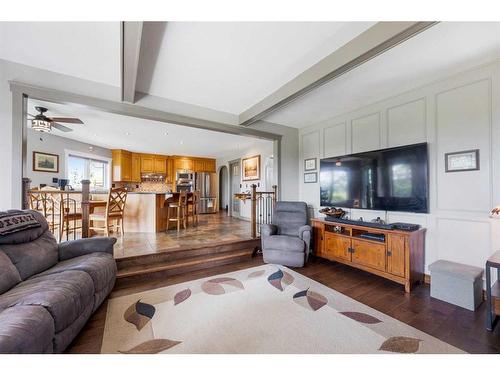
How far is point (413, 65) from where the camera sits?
2.28 meters

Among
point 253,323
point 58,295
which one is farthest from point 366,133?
point 58,295

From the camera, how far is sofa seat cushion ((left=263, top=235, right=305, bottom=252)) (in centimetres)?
316

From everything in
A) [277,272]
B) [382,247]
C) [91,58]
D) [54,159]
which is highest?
[91,58]

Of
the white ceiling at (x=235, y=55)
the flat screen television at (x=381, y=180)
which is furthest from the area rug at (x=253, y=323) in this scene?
the white ceiling at (x=235, y=55)

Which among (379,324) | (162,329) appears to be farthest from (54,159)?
(379,324)

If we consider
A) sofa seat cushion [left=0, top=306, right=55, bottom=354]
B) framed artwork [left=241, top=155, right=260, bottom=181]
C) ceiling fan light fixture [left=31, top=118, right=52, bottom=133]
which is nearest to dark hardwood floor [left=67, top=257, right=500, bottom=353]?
sofa seat cushion [left=0, top=306, right=55, bottom=354]

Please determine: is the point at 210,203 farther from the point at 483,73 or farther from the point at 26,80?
the point at 483,73

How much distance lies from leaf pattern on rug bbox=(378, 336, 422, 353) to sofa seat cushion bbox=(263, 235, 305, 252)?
160 centimetres

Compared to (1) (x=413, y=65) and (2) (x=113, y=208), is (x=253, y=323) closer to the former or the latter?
(1) (x=413, y=65)

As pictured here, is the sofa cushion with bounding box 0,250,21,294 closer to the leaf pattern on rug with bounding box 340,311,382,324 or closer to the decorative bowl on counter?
the leaf pattern on rug with bounding box 340,311,382,324

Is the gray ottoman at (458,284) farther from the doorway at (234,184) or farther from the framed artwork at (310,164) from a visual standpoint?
the doorway at (234,184)

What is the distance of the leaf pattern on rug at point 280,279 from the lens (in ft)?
8.45

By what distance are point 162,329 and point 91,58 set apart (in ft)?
9.35

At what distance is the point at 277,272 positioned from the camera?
9.82 ft
